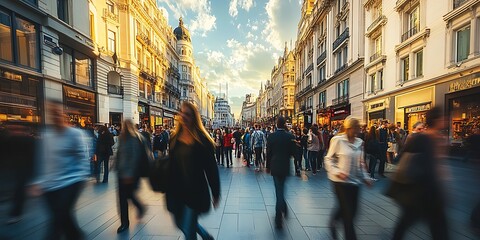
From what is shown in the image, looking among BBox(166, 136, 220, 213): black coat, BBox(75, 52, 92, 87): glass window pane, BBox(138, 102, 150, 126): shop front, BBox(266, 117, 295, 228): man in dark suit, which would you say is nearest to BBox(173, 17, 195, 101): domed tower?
BBox(138, 102, 150, 126): shop front

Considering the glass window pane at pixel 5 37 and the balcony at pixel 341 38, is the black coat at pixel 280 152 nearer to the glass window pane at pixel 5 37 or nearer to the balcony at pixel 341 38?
the glass window pane at pixel 5 37

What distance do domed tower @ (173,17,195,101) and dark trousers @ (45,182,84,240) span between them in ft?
177

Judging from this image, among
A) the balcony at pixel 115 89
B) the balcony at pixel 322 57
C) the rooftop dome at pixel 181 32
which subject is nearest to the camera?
the balcony at pixel 115 89

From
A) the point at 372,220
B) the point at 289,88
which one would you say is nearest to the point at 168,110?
the point at 289,88

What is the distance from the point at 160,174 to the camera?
2.50 metres

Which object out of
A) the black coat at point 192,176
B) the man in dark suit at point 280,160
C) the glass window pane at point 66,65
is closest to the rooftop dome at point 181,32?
the glass window pane at point 66,65

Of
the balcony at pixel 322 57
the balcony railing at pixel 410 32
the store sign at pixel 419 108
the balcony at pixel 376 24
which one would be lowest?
the store sign at pixel 419 108

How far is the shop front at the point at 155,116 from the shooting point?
3168 centimetres

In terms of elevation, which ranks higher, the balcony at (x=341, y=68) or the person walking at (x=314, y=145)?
the balcony at (x=341, y=68)

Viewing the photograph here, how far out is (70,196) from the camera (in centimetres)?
267

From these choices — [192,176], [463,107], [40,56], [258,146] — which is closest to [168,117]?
[40,56]

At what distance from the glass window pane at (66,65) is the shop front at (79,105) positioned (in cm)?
89

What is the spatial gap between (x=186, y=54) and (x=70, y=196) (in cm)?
5848

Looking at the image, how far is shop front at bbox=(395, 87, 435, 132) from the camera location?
1409 cm
